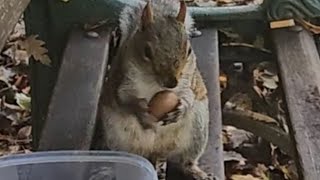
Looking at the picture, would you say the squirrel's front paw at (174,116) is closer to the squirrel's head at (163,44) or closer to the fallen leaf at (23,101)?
the squirrel's head at (163,44)

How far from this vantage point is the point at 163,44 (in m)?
1.64

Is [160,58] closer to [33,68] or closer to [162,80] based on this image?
[162,80]

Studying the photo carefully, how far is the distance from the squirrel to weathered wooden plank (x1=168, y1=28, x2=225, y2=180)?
2 cm

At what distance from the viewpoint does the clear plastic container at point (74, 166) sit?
4.73 feet

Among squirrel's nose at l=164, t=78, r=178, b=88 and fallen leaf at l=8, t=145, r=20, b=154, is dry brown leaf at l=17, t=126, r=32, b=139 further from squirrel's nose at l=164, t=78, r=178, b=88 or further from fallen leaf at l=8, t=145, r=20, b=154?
squirrel's nose at l=164, t=78, r=178, b=88

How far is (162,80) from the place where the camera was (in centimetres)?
161

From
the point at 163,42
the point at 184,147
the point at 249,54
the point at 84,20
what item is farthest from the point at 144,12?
the point at 249,54

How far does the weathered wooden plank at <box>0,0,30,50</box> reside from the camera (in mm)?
1320

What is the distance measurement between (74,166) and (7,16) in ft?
0.97

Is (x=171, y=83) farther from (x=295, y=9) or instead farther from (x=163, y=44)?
(x=295, y=9)

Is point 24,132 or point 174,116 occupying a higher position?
point 174,116

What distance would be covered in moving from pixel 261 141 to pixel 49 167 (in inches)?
60.6

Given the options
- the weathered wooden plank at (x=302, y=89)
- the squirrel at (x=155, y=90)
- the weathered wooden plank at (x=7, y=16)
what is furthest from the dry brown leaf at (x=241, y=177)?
the weathered wooden plank at (x=7, y=16)

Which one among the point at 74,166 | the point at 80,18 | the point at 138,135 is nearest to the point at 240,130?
the point at 80,18
